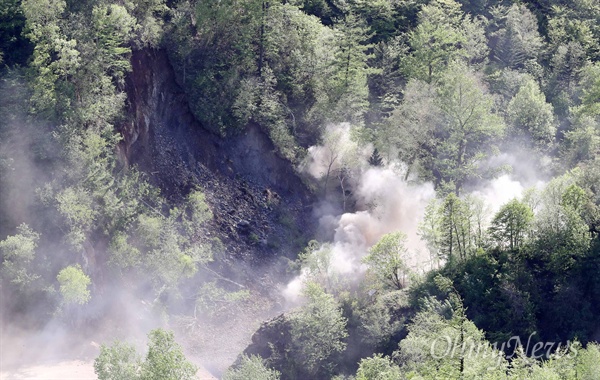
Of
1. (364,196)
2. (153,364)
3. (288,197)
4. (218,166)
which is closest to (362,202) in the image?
(364,196)

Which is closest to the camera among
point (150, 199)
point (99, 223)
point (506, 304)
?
point (506, 304)

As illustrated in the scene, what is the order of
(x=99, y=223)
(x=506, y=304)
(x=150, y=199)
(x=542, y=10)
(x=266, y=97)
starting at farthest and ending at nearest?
(x=542, y=10), (x=266, y=97), (x=150, y=199), (x=99, y=223), (x=506, y=304)

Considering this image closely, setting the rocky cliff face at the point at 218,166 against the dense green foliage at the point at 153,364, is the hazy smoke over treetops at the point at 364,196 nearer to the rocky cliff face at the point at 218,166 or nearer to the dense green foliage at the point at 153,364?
the rocky cliff face at the point at 218,166

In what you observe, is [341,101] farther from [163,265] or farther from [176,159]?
[163,265]

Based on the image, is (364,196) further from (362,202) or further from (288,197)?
(288,197)

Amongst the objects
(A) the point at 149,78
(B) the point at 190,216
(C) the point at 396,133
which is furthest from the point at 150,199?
(C) the point at 396,133

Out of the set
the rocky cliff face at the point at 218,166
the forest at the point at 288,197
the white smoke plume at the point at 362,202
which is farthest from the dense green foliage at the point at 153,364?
the rocky cliff face at the point at 218,166
